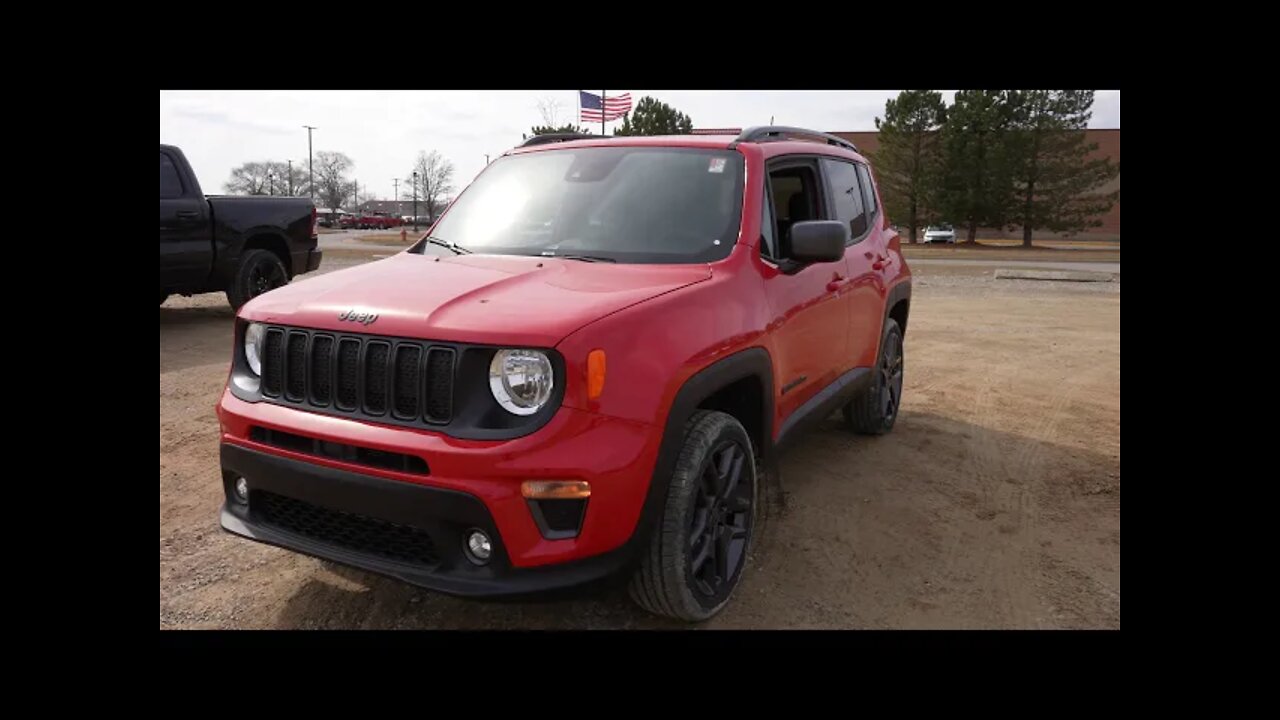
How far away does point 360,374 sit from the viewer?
2.78 meters

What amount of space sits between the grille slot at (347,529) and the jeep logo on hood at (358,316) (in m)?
0.65

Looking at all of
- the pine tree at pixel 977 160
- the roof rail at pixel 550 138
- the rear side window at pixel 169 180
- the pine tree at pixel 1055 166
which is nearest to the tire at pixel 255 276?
the rear side window at pixel 169 180

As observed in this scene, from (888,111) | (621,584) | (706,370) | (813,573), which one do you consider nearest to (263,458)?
(621,584)

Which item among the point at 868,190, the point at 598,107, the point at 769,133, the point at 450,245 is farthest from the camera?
the point at 598,107

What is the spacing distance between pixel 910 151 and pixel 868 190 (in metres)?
42.6

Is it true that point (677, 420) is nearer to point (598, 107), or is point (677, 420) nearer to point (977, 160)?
point (598, 107)

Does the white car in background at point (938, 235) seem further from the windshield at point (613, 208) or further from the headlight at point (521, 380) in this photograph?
the headlight at point (521, 380)

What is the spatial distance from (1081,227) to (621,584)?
46.9 m

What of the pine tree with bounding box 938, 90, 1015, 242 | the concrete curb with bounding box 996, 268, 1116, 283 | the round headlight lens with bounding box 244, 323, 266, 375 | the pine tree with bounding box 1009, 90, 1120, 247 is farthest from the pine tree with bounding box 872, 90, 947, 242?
the round headlight lens with bounding box 244, 323, 266, 375

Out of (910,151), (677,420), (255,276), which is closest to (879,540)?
(677,420)

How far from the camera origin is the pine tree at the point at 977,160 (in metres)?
40.8

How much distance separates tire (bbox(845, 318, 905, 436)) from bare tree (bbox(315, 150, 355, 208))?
3782 inches

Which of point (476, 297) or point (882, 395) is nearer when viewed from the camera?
point (476, 297)

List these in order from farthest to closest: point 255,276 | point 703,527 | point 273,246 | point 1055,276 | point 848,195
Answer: point 1055,276 < point 273,246 < point 255,276 < point 848,195 < point 703,527
